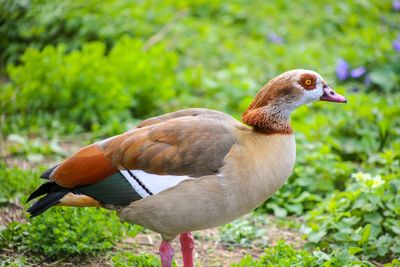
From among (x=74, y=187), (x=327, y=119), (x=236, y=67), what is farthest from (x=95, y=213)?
(x=236, y=67)

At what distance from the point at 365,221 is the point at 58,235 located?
2033mm

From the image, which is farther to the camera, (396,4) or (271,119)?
(396,4)

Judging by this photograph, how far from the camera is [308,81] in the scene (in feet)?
12.6

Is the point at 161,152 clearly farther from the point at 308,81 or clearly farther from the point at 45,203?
the point at 308,81

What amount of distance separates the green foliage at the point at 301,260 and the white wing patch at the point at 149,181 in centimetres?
68

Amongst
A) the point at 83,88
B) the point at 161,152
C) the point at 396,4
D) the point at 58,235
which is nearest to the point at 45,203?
the point at 58,235

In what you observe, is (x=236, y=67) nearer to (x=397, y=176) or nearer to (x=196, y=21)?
(x=196, y=21)

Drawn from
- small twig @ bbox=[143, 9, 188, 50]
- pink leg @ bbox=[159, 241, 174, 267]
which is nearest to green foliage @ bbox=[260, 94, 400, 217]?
pink leg @ bbox=[159, 241, 174, 267]

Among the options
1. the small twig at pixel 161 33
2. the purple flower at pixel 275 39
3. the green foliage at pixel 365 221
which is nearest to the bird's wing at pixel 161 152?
the green foliage at pixel 365 221

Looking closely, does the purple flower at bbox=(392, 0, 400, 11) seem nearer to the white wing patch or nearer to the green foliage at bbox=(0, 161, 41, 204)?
the green foliage at bbox=(0, 161, 41, 204)

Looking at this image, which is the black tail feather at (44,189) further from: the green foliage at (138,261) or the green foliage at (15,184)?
the green foliage at (15,184)

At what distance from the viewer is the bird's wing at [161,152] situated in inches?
144

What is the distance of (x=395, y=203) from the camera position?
4309 millimetres

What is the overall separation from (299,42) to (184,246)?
5.20 meters
